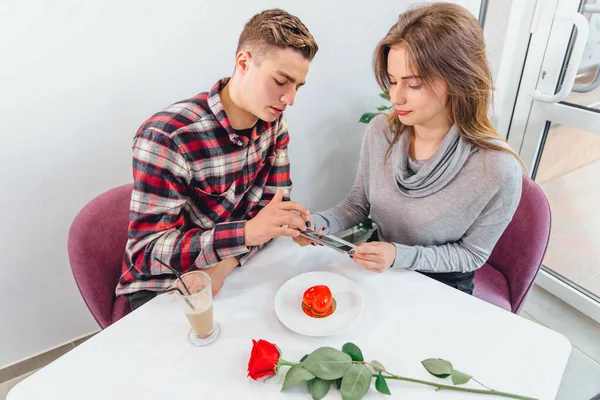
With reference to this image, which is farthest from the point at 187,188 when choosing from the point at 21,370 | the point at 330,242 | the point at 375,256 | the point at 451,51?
the point at 21,370

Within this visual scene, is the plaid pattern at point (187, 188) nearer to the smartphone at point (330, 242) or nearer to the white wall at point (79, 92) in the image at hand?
the smartphone at point (330, 242)

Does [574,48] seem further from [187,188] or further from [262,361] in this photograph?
[262,361]

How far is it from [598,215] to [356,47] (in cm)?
139

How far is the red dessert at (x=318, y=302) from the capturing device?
0.88 metres

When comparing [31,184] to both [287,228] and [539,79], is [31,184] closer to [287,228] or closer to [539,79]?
[287,228]

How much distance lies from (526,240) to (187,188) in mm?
989

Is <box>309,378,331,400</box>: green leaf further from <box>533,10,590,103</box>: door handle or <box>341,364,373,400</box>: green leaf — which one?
<box>533,10,590,103</box>: door handle

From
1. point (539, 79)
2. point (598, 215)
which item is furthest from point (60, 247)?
point (598, 215)

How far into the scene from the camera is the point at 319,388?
71 centimetres

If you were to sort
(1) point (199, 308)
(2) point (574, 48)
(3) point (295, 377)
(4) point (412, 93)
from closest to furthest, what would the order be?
1. (3) point (295, 377)
2. (1) point (199, 308)
3. (4) point (412, 93)
4. (2) point (574, 48)

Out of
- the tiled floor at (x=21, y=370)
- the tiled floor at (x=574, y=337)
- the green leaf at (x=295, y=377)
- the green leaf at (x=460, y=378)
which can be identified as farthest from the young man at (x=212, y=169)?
the tiled floor at (x=574, y=337)

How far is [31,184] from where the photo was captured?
1309 mm

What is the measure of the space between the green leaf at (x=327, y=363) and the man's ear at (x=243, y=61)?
0.68 meters

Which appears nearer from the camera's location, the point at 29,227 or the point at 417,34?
the point at 417,34
